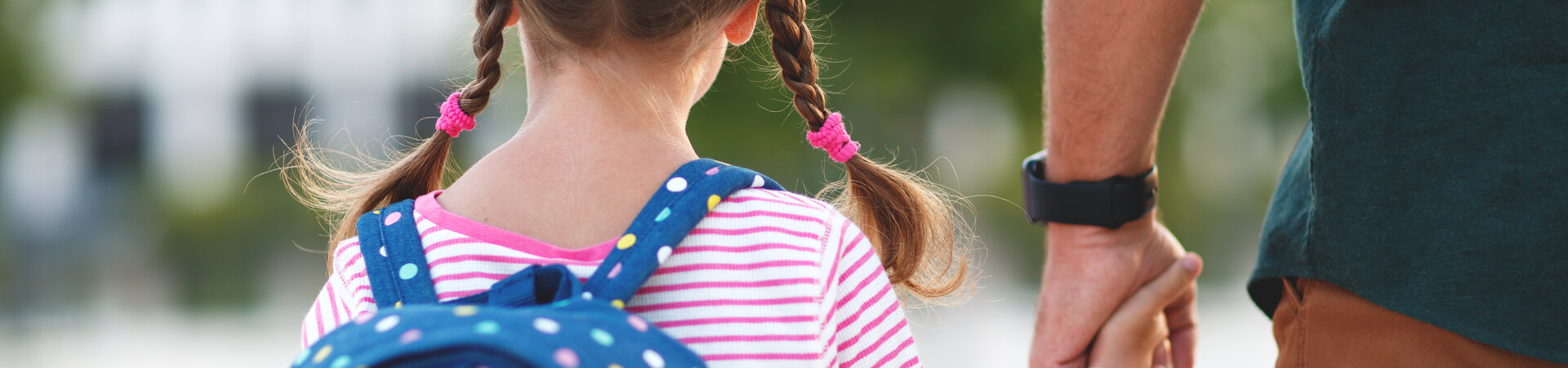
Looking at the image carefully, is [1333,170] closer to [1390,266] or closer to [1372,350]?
[1390,266]

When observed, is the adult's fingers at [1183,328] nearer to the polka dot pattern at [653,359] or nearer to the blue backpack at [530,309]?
the blue backpack at [530,309]

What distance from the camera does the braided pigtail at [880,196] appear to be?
1577 mm

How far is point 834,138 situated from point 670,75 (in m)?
0.29

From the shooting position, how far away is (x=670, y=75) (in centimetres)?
147

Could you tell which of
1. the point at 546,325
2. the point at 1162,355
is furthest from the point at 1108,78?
the point at 546,325

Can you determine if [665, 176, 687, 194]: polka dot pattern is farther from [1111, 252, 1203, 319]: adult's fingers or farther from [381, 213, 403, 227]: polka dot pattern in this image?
[1111, 252, 1203, 319]: adult's fingers

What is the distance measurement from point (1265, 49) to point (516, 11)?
6964 mm

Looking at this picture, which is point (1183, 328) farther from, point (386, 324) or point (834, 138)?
point (386, 324)

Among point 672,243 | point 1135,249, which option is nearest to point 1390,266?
point 1135,249

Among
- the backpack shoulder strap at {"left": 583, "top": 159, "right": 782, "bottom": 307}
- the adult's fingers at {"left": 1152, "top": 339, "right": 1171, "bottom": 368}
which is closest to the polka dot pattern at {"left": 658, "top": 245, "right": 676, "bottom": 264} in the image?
the backpack shoulder strap at {"left": 583, "top": 159, "right": 782, "bottom": 307}

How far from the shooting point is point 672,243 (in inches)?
48.0

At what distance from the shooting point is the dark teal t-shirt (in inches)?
48.5

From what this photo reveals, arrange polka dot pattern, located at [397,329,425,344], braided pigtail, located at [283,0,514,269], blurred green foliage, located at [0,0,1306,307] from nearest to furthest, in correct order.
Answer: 1. polka dot pattern, located at [397,329,425,344]
2. braided pigtail, located at [283,0,514,269]
3. blurred green foliage, located at [0,0,1306,307]

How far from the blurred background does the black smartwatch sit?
A: 113cm
